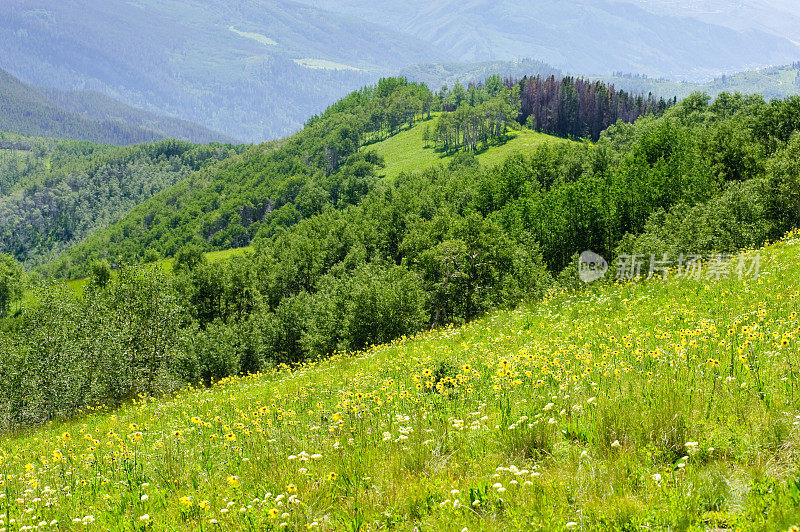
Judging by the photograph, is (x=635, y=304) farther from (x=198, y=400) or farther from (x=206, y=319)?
(x=206, y=319)

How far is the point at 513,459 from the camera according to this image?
20.0 ft

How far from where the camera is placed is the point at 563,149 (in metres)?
98.1

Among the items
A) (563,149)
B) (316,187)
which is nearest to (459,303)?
(563,149)

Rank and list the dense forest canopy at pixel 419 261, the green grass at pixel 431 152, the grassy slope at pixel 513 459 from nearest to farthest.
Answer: the grassy slope at pixel 513 459 < the dense forest canopy at pixel 419 261 < the green grass at pixel 431 152

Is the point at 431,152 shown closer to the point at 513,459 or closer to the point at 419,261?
the point at 419,261

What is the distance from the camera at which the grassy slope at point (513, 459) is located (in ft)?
15.9

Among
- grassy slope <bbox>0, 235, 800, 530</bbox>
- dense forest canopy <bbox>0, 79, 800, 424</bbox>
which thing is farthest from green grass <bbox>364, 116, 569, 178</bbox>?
grassy slope <bbox>0, 235, 800, 530</bbox>

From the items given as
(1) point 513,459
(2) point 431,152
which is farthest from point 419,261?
(2) point 431,152

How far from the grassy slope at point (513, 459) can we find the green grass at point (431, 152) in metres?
147

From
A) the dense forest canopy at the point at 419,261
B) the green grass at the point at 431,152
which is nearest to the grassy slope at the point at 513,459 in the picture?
the dense forest canopy at the point at 419,261

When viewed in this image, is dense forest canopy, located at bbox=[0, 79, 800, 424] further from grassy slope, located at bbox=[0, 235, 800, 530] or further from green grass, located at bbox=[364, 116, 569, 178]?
green grass, located at bbox=[364, 116, 569, 178]

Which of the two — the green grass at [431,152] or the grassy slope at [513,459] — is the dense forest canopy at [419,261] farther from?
the green grass at [431,152]

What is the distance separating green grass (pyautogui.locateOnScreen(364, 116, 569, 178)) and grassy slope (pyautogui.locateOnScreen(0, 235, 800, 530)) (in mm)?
147359

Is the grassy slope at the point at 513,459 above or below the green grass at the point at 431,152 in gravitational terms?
below
